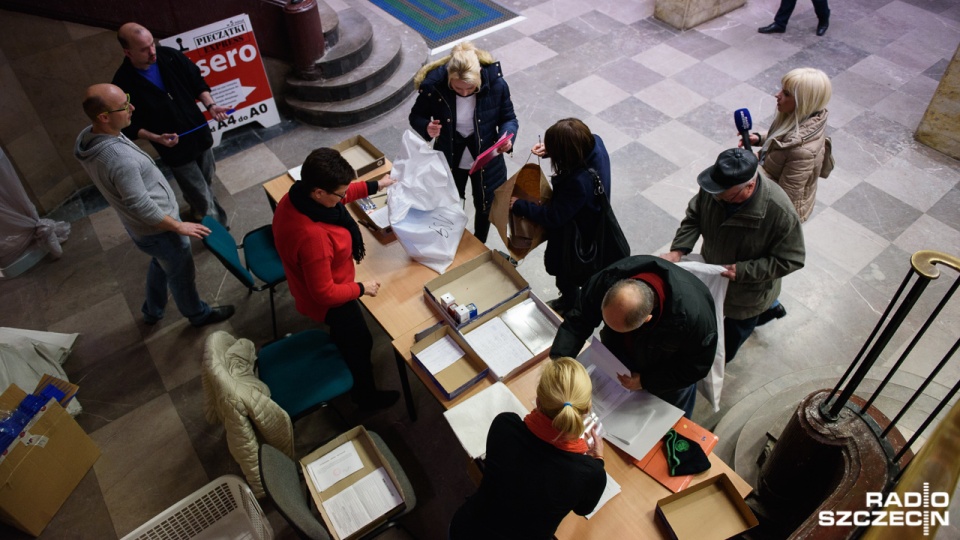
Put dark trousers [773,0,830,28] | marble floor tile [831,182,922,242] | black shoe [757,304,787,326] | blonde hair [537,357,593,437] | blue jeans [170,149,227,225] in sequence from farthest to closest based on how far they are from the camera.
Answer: dark trousers [773,0,830,28] < marble floor tile [831,182,922,242] < blue jeans [170,149,227,225] < black shoe [757,304,787,326] < blonde hair [537,357,593,437]

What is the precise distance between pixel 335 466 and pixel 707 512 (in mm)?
1733

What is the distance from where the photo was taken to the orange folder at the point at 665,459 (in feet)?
8.32

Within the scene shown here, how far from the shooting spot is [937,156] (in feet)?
18.1

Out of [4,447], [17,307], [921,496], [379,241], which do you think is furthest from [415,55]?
[921,496]

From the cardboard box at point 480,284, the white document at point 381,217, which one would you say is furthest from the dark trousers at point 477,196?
the cardboard box at point 480,284

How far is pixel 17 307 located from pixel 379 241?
3.05 metres

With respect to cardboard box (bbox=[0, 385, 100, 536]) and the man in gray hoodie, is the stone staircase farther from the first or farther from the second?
cardboard box (bbox=[0, 385, 100, 536])

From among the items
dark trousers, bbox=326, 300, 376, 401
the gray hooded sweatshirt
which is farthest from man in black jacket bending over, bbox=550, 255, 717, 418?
the gray hooded sweatshirt

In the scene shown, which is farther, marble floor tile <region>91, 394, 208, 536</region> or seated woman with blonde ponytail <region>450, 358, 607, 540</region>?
marble floor tile <region>91, 394, 208, 536</region>

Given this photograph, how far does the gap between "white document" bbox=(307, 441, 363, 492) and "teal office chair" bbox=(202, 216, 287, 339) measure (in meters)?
1.31

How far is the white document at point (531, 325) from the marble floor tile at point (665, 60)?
178 inches

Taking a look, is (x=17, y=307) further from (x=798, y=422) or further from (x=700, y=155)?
(x=700, y=155)

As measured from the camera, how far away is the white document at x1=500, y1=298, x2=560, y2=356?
305cm

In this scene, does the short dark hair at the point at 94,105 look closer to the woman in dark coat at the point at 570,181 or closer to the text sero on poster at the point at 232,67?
the text sero on poster at the point at 232,67
